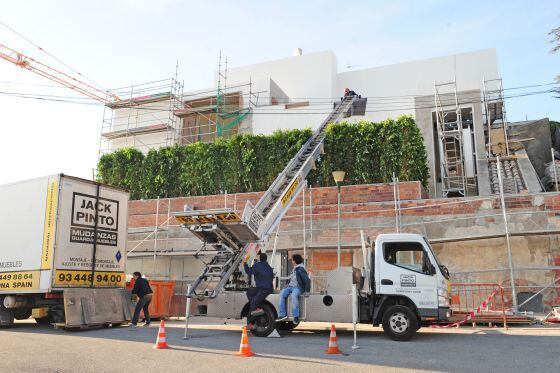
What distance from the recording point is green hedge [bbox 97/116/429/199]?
19156 mm

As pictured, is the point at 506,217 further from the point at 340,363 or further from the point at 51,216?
the point at 51,216

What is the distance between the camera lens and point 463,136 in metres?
21.2

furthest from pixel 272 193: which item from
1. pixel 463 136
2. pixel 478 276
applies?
pixel 463 136

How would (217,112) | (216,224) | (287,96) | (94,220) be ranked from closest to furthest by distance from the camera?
(216,224), (94,220), (217,112), (287,96)

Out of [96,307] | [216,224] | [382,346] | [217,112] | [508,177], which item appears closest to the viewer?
[382,346]

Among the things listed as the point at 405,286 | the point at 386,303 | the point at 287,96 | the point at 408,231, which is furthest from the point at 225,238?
the point at 287,96

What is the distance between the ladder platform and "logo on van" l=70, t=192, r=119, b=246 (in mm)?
2868

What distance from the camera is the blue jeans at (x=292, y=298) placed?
34.0 ft

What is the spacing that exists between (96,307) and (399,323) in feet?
24.3

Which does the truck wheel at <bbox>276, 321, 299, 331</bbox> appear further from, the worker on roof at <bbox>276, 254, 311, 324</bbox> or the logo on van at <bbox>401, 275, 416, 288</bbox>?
the logo on van at <bbox>401, 275, 416, 288</bbox>

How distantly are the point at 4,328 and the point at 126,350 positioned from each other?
626 cm

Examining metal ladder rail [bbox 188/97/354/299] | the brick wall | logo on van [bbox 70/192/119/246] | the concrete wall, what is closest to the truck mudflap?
logo on van [bbox 70/192/119/246]

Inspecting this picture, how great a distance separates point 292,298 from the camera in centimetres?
1045

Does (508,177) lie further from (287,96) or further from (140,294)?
(287,96)
